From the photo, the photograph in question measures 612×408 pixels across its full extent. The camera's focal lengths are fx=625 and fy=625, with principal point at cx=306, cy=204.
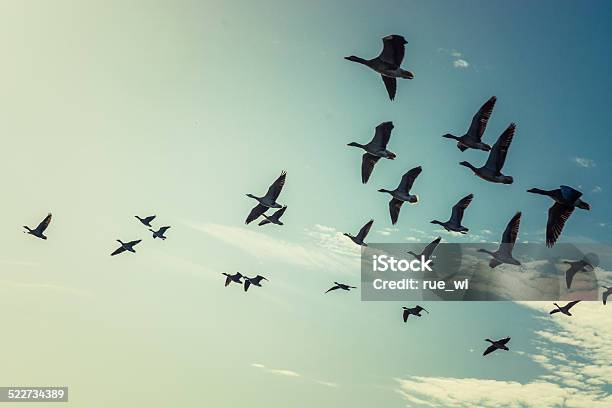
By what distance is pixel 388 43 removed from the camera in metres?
28.3

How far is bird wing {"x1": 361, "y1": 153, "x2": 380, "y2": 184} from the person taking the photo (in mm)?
37906

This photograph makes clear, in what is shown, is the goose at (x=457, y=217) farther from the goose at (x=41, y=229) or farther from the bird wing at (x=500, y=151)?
the goose at (x=41, y=229)

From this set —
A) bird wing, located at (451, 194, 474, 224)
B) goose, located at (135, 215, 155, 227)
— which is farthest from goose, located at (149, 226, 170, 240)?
bird wing, located at (451, 194, 474, 224)

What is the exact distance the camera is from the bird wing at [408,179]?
38.3 metres

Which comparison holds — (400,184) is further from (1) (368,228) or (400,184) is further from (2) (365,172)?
(1) (368,228)

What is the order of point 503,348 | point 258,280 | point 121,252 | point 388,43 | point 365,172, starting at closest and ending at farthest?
point 388,43 → point 365,172 → point 503,348 → point 258,280 → point 121,252

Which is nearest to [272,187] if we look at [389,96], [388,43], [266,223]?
[266,223]

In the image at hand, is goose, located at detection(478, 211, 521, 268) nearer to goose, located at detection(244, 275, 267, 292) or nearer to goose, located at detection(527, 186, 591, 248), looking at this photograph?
goose, located at detection(527, 186, 591, 248)

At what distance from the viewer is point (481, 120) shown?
30.9m

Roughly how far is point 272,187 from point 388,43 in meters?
14.5

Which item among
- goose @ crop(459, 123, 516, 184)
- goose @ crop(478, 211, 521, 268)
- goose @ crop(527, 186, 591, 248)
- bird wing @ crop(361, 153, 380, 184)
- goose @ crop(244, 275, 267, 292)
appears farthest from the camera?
goose @ crop(244, 275, 267, 292)

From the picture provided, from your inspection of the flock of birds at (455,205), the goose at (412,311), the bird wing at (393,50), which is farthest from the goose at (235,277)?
the bird wing at (393,50)

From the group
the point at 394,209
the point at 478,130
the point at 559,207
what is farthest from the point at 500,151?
the point at 394,209

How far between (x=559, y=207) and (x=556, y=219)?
0.60 meters
